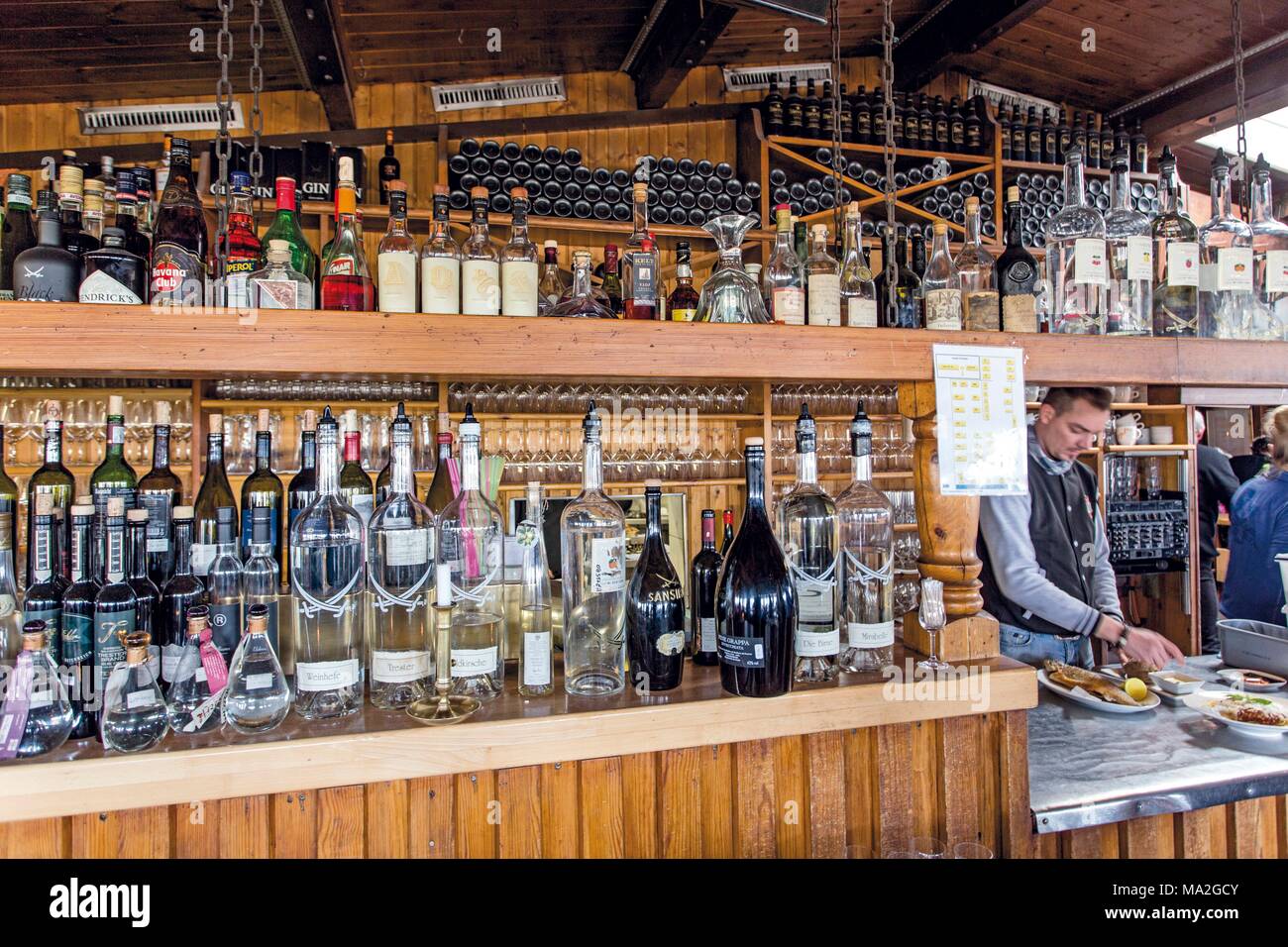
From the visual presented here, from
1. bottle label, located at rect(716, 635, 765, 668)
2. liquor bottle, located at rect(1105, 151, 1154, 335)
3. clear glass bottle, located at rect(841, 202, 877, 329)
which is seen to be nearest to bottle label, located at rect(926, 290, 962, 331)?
clear glass bottle, located at rect(841, 202, 877, 329)

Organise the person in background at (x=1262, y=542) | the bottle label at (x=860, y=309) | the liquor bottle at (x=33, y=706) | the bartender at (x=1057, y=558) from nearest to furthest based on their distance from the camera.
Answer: the liquor bottle at (x=33, y=706), the bottle label at (x=860, y=309), the bartender at (x=1057, y=558), the person in background at (x=1262, y=542)

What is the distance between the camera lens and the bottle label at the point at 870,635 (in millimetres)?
1023

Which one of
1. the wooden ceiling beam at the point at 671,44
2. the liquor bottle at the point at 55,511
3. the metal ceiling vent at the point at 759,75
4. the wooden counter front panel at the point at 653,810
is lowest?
the wooden counter front panel at the point at 653,810

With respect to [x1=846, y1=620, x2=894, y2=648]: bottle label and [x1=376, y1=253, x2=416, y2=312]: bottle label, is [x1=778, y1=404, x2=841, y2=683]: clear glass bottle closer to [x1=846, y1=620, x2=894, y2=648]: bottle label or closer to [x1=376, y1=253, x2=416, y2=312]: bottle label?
[x1=846, y1=620, x2=894, y2=648]: bottle label

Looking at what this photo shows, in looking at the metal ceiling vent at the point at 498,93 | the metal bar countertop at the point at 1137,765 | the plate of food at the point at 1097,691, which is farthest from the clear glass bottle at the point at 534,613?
the metal ceiling vent at the point at 498,93

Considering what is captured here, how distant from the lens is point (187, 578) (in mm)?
939

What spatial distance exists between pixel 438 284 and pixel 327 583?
39cm

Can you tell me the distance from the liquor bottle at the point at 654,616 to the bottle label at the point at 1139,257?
866 millimetres

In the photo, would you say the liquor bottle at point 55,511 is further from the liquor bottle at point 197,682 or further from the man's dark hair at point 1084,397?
the man's dark hair at point 1084,397

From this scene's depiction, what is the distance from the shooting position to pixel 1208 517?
4.12 metres

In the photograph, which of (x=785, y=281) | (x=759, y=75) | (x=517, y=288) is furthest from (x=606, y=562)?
(x=759, y=75)

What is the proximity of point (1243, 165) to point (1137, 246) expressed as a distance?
→ 0.49 m

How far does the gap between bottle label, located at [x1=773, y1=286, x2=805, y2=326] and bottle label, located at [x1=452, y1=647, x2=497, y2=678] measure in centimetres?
68
